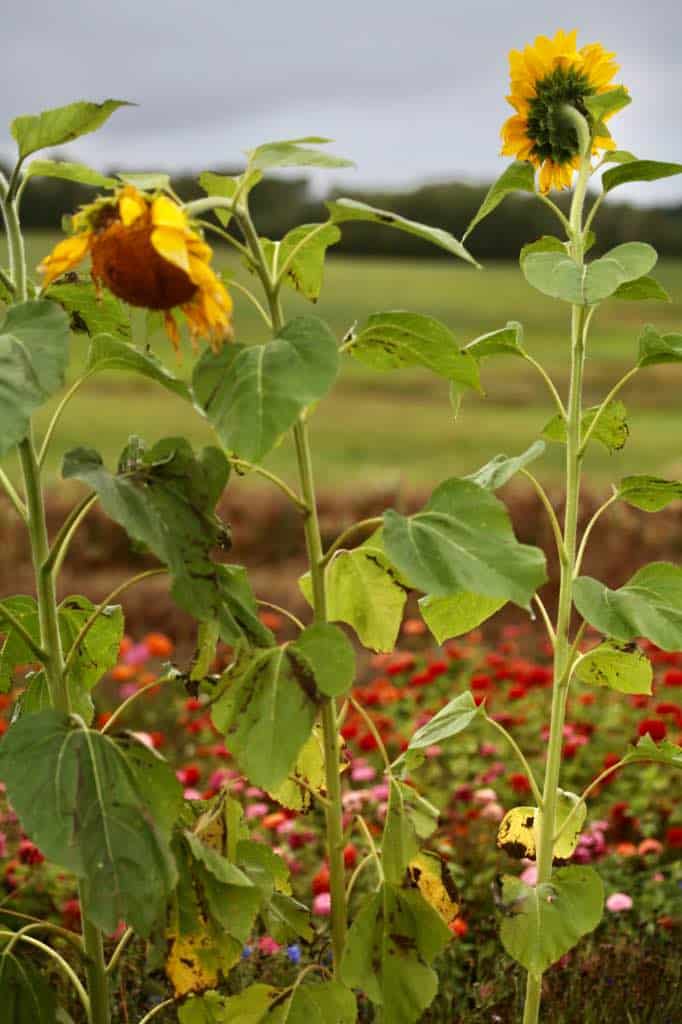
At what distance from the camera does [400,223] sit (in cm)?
116

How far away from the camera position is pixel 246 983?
207 centimetres

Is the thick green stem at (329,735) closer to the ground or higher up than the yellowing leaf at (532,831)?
higher up

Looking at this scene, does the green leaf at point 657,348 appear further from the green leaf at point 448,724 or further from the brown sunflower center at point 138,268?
the brown sunflower center at point 138,268

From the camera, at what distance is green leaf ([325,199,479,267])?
1.14 m

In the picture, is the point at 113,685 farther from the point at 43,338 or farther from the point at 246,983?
the point at 43,338

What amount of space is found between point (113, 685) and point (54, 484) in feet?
7.83

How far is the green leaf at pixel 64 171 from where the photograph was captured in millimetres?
1231

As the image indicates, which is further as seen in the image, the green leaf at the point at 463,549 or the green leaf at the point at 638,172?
the green leaf at the point at 638,172

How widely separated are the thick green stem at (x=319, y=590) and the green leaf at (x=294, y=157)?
49 millimetres

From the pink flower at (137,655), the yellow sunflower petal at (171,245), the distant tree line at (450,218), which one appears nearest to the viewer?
the yellow sunflower petal at (171,245)

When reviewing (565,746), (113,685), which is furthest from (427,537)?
(113,685)

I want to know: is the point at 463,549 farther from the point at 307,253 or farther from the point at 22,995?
the point at 22,995

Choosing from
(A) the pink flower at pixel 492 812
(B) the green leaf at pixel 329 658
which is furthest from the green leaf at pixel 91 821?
(A) the pink flower at pixel 492 812

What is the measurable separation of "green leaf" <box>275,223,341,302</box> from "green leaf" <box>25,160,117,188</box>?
0.21 m
